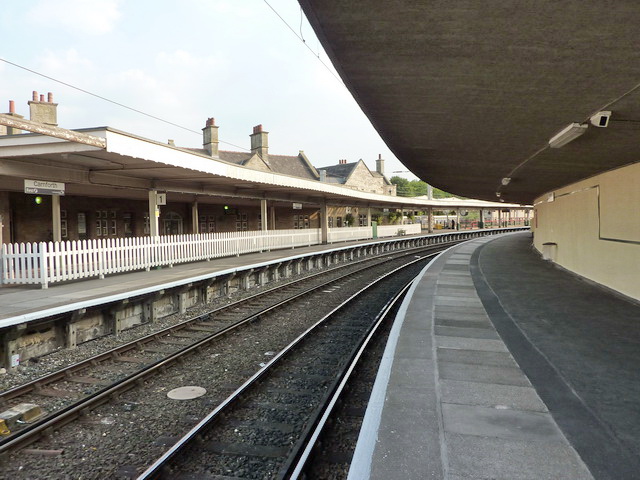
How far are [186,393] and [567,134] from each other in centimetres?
728

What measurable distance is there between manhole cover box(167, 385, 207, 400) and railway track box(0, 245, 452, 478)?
660mm

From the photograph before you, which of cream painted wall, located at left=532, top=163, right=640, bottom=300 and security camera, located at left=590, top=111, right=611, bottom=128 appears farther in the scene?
cream painted wall, located at left=532, top=163, right=640, bottom=300

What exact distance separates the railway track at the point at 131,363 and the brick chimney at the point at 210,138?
2480 centimetres

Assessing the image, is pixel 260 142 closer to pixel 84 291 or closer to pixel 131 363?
pixel 84 291

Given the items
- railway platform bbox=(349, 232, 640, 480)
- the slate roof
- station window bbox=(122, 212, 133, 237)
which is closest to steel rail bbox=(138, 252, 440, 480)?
railway platform bbox=(349, 232, 640, 480)

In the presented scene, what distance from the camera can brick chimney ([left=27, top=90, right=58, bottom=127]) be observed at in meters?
18.3

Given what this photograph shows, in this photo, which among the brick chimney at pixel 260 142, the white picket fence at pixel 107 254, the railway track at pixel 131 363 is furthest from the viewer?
the brick chimney at pixel 260 142

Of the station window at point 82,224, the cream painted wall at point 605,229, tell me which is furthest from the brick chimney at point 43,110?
the cream painted wall at point 605,229

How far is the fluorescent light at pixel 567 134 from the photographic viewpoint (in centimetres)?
617

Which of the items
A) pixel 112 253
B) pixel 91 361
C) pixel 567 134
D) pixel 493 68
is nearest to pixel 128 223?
pixel 112 253

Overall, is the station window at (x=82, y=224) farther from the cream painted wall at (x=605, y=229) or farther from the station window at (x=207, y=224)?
the cream painted wall at (x=605, y=229)

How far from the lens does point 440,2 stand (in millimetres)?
3201

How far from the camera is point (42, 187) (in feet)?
36.6

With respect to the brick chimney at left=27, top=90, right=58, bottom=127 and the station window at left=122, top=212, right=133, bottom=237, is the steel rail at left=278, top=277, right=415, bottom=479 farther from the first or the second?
the brick chimney at left=27, top=90, right=58, bottom=127
